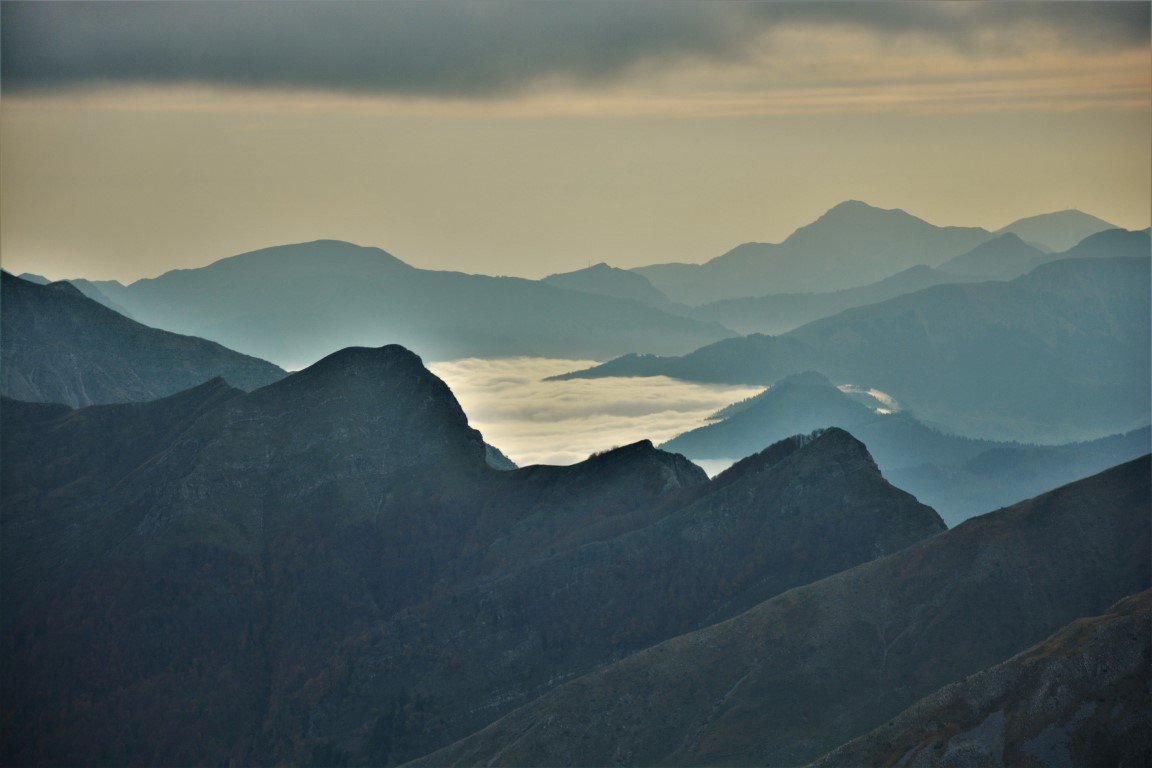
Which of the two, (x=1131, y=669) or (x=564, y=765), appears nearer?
(x=1131, y=669)

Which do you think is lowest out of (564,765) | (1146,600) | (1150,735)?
(564,765)

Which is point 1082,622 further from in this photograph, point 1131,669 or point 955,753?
point 955,753

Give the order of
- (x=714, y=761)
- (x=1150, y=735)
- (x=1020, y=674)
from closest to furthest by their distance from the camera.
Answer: (x=1150, y=735)
(x=1020, y=674)
(x=714, y=761)

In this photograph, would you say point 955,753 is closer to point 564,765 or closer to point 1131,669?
point 1131,669

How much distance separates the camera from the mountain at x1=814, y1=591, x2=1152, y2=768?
151 meters

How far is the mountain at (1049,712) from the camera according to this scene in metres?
151

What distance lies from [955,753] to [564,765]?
197ft

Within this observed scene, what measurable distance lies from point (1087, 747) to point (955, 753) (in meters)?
12.9

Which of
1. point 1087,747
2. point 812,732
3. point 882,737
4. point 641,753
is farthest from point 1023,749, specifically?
point 641,753

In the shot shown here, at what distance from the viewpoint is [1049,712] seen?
155250 mm

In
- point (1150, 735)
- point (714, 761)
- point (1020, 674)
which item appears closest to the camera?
point (1150, 735)

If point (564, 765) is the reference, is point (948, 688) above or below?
above

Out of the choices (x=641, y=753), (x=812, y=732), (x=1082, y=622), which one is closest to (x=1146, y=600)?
(x=1082, y=622)

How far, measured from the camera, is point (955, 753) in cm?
15525
